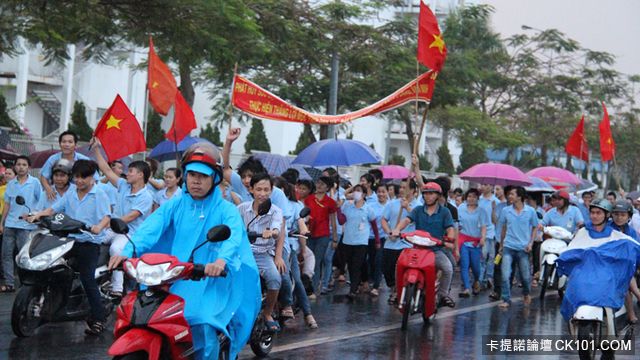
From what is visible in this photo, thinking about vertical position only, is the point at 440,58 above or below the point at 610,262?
above

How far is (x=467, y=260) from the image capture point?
15.6m

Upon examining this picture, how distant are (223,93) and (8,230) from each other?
18390mm

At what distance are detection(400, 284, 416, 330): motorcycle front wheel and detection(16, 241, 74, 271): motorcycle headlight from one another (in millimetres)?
4099

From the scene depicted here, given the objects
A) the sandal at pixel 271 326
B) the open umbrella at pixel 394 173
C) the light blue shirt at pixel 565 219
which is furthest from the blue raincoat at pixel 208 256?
the open umbrella at pixel 394 173

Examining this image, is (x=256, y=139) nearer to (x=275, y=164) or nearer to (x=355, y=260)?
(x=275, y=164)

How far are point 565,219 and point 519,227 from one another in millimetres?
2247

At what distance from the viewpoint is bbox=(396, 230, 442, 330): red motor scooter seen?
11727 millimetres

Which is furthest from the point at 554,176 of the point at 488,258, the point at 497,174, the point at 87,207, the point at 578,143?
the point at 87,207

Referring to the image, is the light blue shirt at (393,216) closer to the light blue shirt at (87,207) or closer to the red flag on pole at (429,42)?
the red flag on pole at (429,42)

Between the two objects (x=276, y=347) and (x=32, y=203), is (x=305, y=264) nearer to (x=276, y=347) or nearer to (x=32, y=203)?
(x=276, y=347)

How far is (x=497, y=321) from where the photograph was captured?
1309 centimetres

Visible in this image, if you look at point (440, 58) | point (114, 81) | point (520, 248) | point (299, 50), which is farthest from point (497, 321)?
point (114, 81)

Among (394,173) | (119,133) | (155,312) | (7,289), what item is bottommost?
(7,289)

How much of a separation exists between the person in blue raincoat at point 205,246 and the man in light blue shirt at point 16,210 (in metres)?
6.97
